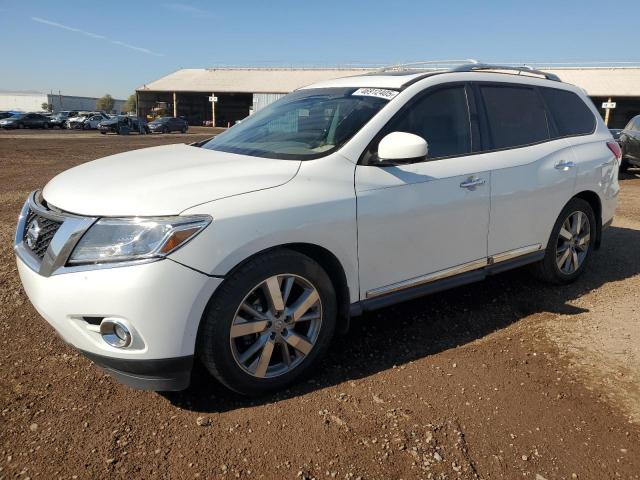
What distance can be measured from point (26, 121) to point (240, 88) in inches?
908

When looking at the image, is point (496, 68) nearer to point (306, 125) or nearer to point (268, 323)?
point (306, 125)

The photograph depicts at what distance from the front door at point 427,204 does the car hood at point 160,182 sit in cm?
56

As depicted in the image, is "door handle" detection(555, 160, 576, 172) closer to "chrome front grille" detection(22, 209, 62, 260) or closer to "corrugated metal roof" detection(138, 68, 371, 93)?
"chrome front grille" detection(22, 209, 62, 260)

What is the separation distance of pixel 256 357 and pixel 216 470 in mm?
649

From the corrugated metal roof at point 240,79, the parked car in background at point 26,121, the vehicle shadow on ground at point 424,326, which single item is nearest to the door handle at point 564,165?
the vehicle shadow on ground at point 424,326

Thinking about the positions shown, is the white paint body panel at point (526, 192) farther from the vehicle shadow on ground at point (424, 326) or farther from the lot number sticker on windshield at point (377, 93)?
the lot number sticker on windshield at point (377, 93)

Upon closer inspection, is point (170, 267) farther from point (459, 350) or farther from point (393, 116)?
point (459, 350)

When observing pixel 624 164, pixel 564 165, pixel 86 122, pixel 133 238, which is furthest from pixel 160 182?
pixel 86 122

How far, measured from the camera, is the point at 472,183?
12.0 feet

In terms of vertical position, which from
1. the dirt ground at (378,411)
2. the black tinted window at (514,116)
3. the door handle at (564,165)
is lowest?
the dirt ground at (378,411)

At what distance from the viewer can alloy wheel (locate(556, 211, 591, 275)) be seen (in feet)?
15.4

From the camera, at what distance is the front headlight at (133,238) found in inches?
97.3

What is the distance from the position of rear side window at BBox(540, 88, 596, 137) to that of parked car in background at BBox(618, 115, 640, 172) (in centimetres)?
→ 896

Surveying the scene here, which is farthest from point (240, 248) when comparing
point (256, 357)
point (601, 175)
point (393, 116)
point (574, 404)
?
point (601, 175)
